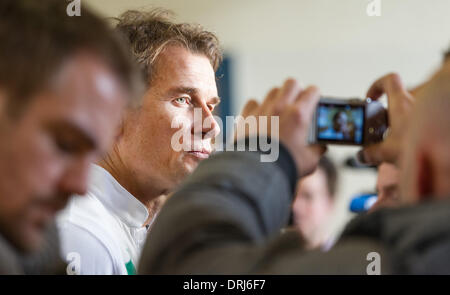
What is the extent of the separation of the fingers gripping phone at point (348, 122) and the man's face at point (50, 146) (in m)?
0.27

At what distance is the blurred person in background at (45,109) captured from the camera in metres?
0.42

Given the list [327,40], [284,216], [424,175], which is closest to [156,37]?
[284,216]

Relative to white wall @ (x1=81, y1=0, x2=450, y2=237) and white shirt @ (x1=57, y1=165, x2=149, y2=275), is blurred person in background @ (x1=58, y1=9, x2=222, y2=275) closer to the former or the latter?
white shirt @ (x1=57, y1=165, x2=149, y2=275)

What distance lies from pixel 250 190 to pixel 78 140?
0.16m

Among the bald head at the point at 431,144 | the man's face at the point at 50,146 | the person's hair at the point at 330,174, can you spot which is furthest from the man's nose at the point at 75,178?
the person's hair at the point at 330,174

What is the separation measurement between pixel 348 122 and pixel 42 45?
0.37 metres

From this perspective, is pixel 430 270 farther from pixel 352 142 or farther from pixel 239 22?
pixel 239 22

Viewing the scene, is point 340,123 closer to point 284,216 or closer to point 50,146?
point 284,216

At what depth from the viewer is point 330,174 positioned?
2.50m

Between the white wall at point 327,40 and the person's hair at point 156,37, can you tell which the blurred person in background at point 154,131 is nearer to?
the person's hair at point 156,37

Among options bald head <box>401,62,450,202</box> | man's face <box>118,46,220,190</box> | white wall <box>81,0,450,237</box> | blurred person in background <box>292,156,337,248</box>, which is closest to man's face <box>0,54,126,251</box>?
bald head <box>401,62,450,202</box>
